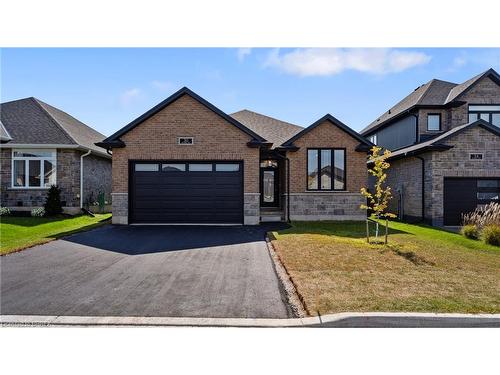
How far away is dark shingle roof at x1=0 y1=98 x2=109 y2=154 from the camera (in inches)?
690

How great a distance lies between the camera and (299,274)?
6957 millimetres

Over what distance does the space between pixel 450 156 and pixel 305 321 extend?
1421cm

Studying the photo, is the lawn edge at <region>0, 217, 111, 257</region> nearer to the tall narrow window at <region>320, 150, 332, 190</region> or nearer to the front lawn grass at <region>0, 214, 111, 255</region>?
the front lawn grass at <region>0, 214, 111, 255</region>

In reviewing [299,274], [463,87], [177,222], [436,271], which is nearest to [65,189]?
[177,222]

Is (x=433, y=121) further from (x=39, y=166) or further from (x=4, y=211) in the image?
(x=4, y=211)

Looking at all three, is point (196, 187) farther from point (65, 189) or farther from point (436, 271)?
point (436, 271)

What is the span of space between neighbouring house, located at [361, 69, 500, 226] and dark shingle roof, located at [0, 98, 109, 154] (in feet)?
55.9

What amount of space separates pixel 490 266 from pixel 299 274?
15.3 ft

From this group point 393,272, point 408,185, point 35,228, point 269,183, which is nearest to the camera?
point 393,272

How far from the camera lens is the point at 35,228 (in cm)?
1318

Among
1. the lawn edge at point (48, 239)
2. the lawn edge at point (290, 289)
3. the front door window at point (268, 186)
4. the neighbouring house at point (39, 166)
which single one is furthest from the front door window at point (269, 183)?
the lawn edge at point (290, 289)

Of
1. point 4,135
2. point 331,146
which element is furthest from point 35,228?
point 331,146

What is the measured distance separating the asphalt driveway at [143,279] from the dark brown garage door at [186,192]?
3604 mm

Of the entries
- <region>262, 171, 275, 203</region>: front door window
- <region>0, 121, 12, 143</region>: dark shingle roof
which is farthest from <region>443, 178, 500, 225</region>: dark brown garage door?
<region>0, 121, 12, 143</region>: dark shingle roof
